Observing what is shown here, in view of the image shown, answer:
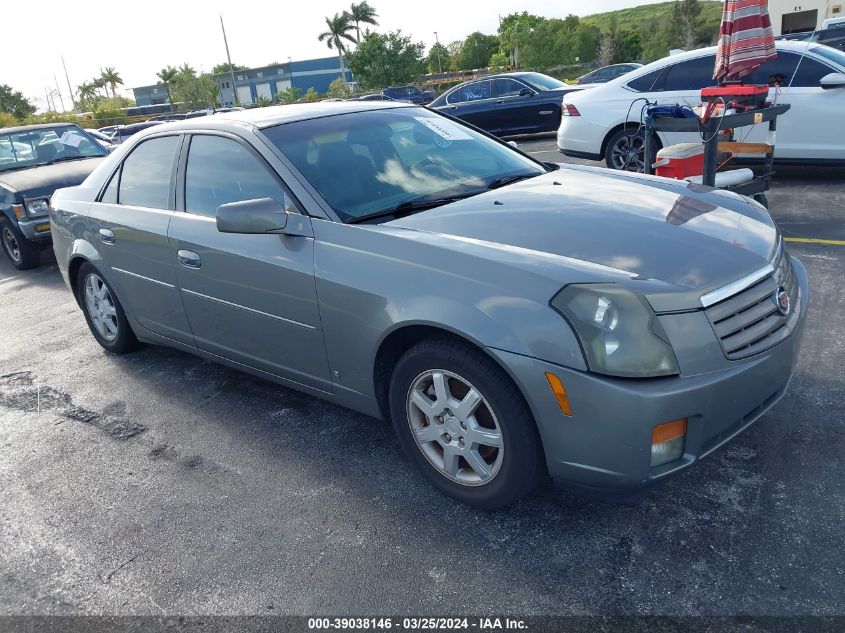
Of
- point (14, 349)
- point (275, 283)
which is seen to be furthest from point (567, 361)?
point (14, 349)

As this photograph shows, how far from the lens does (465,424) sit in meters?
2.73

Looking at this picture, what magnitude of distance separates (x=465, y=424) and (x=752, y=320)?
3.72 ft

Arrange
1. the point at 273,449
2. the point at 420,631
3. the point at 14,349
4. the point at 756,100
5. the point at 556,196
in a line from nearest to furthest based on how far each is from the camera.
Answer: the point at 420,631
the point at 556,196
the point at 273,449
the point at 14,349
the point at 756,100

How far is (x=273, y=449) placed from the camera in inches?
142

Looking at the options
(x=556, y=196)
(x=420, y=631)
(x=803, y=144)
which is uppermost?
(x=556, y=196)

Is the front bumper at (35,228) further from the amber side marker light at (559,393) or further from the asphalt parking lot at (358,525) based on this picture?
the amber side marker light at (559,393)

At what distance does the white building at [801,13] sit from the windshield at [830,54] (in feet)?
146

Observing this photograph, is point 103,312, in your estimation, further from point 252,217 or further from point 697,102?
point 697,102

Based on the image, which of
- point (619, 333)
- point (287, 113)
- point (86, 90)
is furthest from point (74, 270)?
point (86, 90)

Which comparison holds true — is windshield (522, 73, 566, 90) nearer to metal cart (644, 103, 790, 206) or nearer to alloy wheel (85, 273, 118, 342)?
metal cart (644, 103, 790, 206)

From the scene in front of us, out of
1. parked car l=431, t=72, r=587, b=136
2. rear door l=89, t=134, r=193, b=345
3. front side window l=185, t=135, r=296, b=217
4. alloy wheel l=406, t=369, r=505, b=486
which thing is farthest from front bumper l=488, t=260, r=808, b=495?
parked car l=431, t=72, r=587, b=136

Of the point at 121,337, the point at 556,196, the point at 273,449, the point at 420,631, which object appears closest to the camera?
the point at 420,631

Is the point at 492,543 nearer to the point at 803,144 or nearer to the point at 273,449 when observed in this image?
the point at 273,449

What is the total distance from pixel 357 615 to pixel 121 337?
329 centimetres
